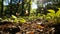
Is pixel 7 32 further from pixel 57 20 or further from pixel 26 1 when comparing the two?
pixel 26 1

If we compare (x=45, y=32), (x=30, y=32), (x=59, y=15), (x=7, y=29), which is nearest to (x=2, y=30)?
(x=7, y=29)

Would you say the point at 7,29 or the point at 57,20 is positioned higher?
the point at 57,20

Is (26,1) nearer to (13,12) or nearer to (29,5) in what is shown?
(29,5)

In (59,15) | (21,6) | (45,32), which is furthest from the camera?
(21,6)

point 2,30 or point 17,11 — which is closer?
point 2,30

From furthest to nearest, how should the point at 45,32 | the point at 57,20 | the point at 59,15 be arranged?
the point at 59,15
the point at 57,20
the point at 45,32

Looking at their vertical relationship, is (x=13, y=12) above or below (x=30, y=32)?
below

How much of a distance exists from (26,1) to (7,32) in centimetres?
773

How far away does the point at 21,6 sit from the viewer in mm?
10742

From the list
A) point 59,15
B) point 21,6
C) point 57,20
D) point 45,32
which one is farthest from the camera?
point 21,6

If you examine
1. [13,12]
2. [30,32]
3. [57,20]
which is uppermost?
[57,20]

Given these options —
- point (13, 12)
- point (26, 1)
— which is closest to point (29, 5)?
point (26, 1)

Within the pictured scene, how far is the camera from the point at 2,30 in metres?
3.37

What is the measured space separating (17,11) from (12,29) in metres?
7.48
